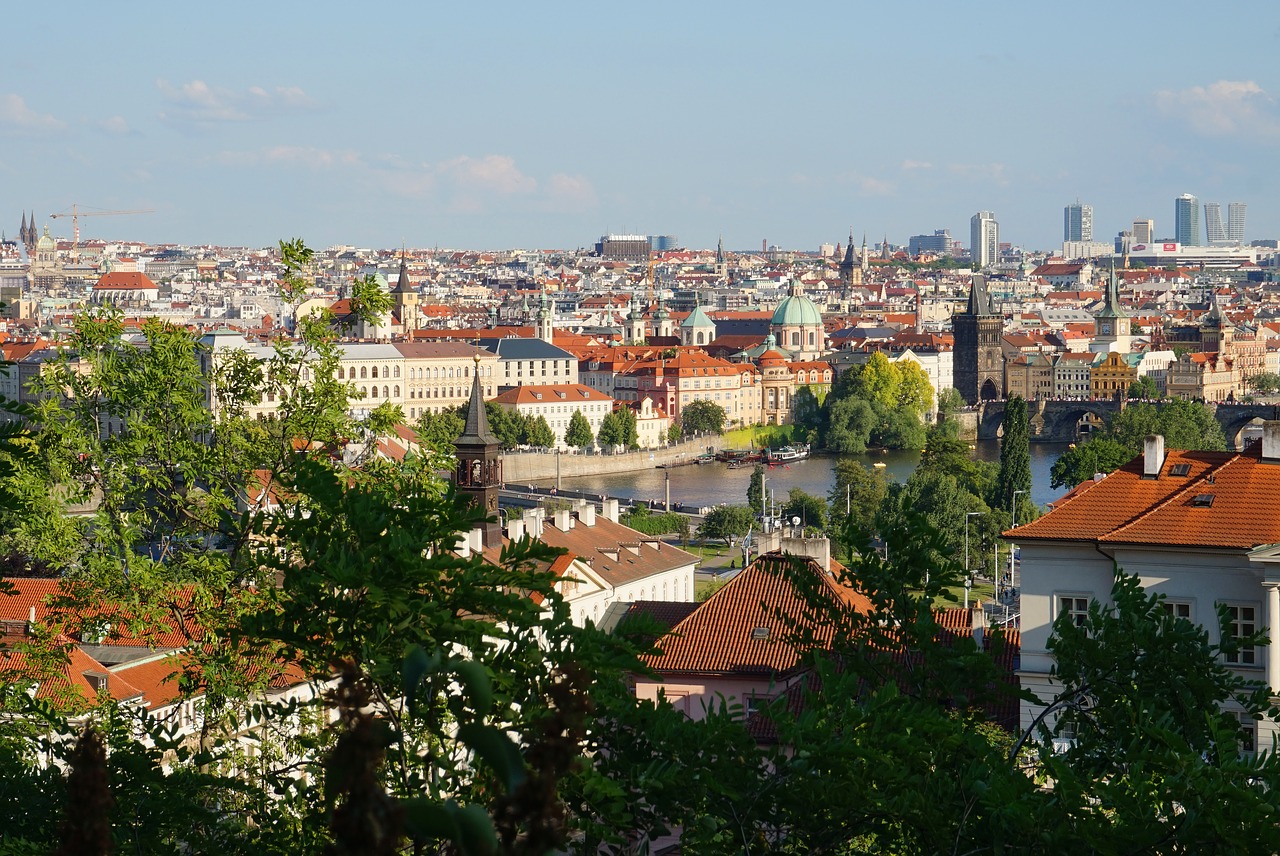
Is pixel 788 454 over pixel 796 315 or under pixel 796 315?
under

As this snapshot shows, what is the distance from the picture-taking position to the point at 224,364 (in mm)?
13594

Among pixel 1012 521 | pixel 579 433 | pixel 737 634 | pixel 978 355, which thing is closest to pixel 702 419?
pixel 579 433

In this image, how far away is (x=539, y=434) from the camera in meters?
80.9

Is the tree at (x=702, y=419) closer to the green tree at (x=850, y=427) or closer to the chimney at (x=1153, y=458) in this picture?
the green tree at (x=850, y=427)

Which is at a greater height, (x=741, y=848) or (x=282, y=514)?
(x=282, y=514)

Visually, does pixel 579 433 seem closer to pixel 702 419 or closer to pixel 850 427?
pixel 702 419

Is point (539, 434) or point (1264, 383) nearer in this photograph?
point (539, 434)

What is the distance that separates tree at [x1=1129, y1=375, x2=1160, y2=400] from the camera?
95.5 meters

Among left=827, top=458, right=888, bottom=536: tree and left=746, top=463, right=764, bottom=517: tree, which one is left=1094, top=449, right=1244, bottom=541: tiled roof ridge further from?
left=746, top=463, right=764, bottom=517: tree

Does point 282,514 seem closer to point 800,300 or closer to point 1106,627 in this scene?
point 1106,627

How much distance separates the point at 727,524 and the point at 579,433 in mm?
36168

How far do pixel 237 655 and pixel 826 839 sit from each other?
13.8 feet

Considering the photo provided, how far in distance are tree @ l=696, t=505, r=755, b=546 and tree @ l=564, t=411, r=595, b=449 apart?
1366 inches

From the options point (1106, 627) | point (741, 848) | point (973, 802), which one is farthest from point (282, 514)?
point (1106, 627)
